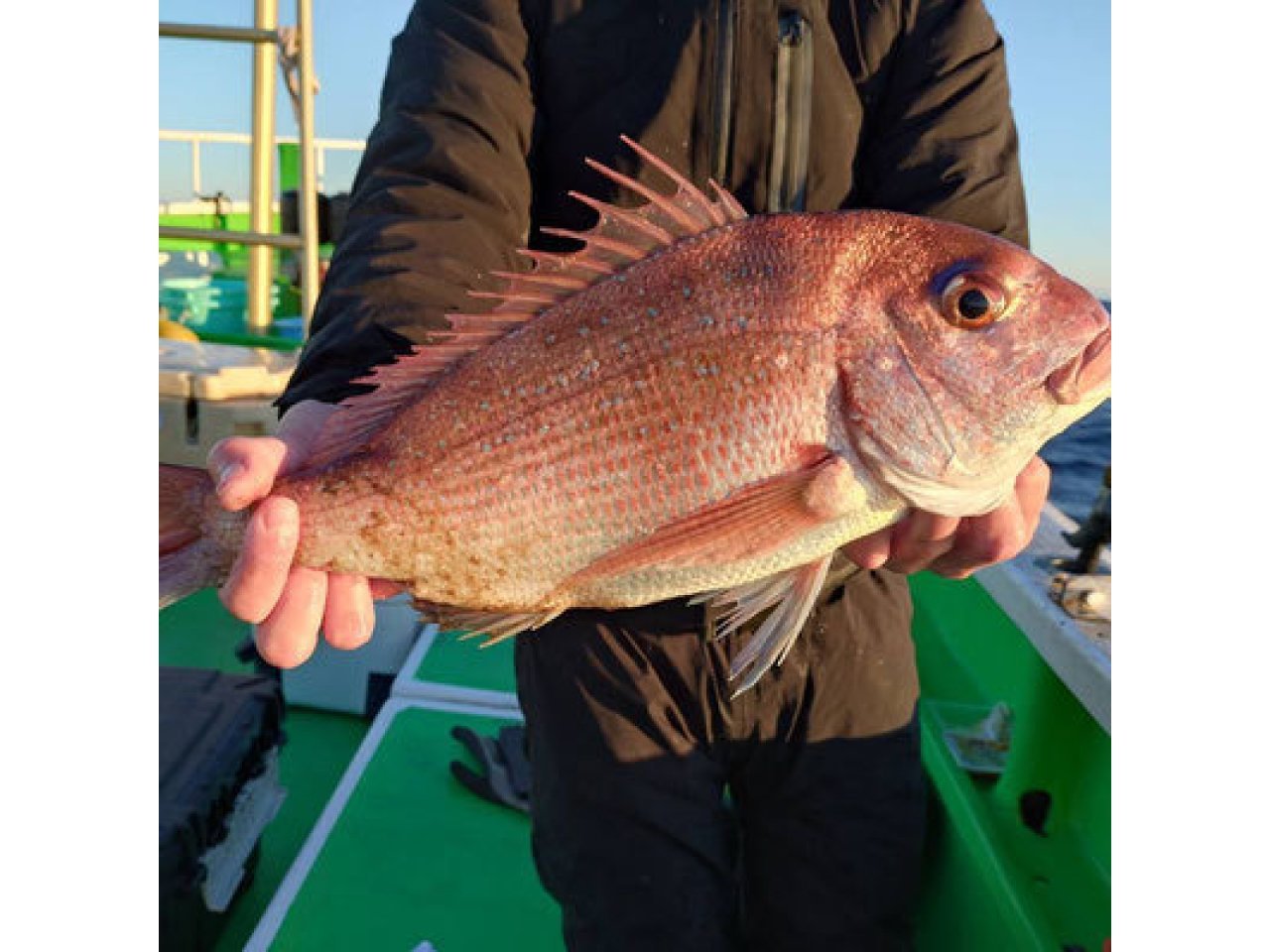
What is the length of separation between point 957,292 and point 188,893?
2.35m

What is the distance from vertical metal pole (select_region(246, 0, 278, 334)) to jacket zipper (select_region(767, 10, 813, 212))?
5.11m

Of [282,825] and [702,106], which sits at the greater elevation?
[702,106]

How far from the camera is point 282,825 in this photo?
10.5 ft

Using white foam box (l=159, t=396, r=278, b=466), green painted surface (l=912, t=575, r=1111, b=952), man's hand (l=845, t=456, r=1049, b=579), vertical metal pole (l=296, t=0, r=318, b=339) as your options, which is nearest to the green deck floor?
green painted surface (l=912, t=575, r=1111, b=952)

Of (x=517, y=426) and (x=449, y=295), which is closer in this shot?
(x=517, y=426)

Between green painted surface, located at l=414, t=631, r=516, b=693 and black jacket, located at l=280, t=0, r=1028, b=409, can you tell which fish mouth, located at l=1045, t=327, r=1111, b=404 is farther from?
green painted surface, located at l=414, t=631, r=516, b=693

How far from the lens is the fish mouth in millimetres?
1161

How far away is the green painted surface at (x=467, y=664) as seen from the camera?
3.37 m

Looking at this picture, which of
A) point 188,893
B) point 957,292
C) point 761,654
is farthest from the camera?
point 188,893

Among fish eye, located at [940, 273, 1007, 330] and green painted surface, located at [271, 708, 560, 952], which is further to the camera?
green painted surface, located at [271, 708, 560, 952]

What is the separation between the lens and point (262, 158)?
6.52 meters

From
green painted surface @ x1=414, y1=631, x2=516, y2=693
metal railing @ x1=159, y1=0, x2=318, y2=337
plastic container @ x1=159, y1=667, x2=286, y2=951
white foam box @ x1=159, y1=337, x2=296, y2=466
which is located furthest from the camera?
metal railing @ x1=159, y1=0, x2=318, y2=337
